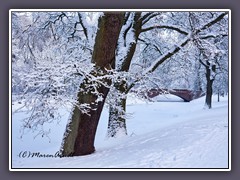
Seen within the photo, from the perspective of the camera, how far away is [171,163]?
2.87m

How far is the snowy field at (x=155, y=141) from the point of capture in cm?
287

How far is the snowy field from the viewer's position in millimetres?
2873

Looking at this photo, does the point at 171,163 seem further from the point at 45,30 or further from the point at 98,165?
the point at 45,30

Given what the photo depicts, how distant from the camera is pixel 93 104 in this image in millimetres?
3279

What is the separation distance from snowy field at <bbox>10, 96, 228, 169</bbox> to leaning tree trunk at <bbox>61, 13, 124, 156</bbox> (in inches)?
4.2

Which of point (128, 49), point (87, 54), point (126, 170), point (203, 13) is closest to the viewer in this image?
point (126, 170)

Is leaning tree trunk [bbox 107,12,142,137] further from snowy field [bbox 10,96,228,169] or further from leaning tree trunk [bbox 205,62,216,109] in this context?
leaning tree trunk [bbox 205,62,216,109]

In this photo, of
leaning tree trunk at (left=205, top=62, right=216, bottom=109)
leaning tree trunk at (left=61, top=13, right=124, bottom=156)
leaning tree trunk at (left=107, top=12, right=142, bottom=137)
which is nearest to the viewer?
leaning tree trunk at (left=205, top=62, right=216, bottom=109)

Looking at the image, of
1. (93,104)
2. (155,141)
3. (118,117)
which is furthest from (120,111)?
(155,141)

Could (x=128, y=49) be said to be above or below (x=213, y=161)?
above

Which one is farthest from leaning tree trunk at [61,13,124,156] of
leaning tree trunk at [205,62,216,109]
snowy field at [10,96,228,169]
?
leaning tree trunk at [205,62,216,109]

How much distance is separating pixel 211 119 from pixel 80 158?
3.93 feet

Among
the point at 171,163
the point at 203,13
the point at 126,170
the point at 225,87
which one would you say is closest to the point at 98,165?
the point at 126,170

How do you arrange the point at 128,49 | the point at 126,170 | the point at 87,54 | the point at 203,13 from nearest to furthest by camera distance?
the point at 126,170, the point at 203,13, the point at 87,54, the point at 128,49
